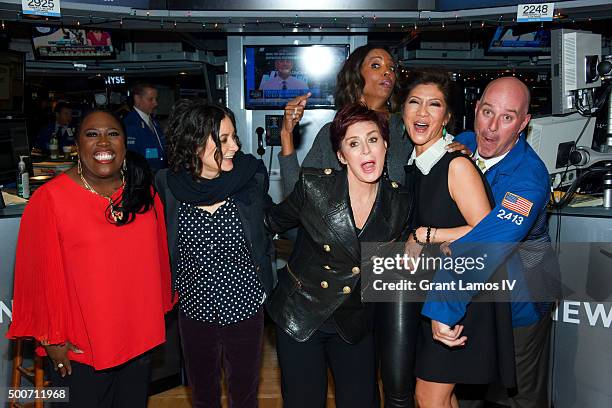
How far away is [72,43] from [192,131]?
560cm

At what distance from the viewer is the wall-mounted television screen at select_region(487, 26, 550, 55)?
6.96 m

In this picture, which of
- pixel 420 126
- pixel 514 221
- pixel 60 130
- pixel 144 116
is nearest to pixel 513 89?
pixel 420 126

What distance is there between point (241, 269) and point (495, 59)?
293 inches

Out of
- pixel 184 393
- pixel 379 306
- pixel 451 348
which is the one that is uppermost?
pixel 379 306

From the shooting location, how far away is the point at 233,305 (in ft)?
8.50

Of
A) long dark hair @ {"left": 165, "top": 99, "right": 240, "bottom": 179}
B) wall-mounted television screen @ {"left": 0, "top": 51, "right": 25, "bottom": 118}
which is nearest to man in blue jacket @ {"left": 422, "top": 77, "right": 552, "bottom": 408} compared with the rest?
long dark hair @ {"left": 165, "top": 99, "right": 240, "bottom": 179}

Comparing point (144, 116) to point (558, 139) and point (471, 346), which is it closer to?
point (558, 139)

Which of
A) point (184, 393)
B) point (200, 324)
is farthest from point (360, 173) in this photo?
point (184, 393)

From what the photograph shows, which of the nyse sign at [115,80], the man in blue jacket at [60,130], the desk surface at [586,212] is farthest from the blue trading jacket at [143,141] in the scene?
the desk surface at [586,212]

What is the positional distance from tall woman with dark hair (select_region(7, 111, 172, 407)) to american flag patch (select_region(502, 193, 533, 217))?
1.46 metres

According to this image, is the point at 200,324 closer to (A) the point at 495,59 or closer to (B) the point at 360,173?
(B) the point at 360,173

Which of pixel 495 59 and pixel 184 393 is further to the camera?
pixel 495 59

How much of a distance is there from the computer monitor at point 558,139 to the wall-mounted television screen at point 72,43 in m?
5.64

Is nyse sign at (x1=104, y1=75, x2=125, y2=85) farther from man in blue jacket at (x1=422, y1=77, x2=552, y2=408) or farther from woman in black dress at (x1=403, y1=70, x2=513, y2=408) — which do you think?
woman in black dress at (x1=403, y1=70, x2=513, y2=408)
